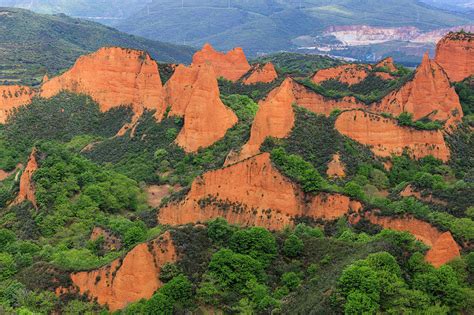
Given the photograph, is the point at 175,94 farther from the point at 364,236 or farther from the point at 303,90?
the point at 364,236

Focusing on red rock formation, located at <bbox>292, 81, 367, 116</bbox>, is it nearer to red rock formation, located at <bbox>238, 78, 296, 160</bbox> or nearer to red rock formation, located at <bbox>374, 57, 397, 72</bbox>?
red rock formation, located at <bbox>374, 57, 397, 72</bbox>

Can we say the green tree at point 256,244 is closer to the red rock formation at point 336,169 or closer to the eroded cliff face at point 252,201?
the eroded cliff face at point 252,201

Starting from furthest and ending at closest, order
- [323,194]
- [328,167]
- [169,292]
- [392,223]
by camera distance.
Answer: [328,167] < [323,194] < [392,223] < [169,292]

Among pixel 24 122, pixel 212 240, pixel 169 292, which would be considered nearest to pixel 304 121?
pixel 212 240

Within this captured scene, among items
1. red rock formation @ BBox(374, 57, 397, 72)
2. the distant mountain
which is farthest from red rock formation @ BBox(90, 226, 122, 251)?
the distant mountain

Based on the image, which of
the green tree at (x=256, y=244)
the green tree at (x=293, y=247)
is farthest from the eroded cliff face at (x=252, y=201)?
the green tree at (x=256, y=244)

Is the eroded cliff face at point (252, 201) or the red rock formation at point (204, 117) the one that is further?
the red rock formation at point (204, 117)
